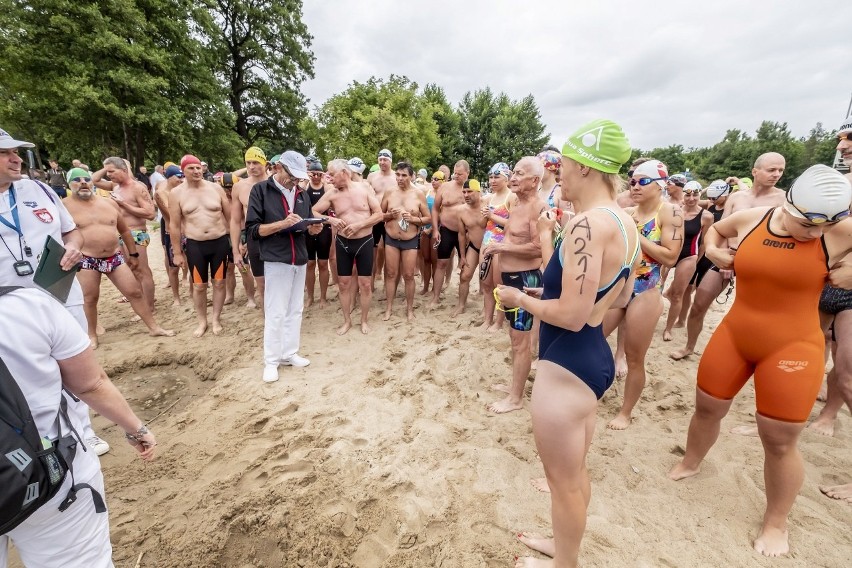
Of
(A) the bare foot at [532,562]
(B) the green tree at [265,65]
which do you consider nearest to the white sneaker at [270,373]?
(A) the bare foot at [532,562]

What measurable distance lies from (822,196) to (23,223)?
458 cm

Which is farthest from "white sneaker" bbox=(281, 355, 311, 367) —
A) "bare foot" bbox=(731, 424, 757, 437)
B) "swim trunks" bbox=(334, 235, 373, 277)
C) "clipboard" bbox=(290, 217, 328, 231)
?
"bare foot" bbox=(731, 424, 757, 437)

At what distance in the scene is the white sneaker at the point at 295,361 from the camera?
4.21m

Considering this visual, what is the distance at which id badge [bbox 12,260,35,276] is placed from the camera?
2.39m

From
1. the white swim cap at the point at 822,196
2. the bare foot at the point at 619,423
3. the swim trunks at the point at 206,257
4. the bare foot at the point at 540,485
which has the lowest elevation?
the bare foot at the point at 540,485

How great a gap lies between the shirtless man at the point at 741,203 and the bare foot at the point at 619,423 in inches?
71.7

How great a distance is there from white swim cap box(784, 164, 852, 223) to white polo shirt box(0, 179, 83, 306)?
4194mm

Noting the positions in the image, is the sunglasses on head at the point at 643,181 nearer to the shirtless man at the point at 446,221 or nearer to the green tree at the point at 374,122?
the shirtless man at the point at 446,221

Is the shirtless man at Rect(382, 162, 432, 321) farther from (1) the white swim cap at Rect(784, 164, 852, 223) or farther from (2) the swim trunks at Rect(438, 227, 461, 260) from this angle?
(1) the white swim cap at Rect(784, 164, 852, 223)

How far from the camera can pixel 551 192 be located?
4.51 m

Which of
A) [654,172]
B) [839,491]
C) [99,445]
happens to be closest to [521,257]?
[654,172]

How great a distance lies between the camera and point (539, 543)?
2.09m

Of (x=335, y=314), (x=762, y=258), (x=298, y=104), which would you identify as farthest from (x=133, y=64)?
(x=762, y=258)

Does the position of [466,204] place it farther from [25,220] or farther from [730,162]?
[730,162]
